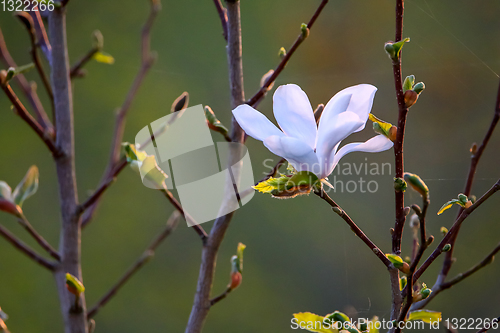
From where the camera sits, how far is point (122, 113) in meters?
0.62

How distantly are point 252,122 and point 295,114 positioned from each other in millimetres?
28

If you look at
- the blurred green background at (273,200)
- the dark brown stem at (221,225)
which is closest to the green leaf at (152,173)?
the dark brown stem at (221,225)

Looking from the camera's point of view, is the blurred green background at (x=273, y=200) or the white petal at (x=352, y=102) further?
the blurred green background at (x=273, y=200)

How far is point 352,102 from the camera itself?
0.26 metres

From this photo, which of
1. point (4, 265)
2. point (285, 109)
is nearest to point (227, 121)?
point (4, 265)

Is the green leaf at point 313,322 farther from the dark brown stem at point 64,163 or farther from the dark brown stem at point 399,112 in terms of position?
the dark brown stem at point 64,163

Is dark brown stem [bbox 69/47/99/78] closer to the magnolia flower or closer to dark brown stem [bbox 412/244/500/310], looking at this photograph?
the magnolia flower

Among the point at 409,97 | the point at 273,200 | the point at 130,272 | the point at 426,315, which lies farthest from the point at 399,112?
the point at 273,200

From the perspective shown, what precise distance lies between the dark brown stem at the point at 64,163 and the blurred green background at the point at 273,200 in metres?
0.84

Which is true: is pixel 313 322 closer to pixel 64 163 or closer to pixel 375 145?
pixel 375 145

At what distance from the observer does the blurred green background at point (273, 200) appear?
1.32 metres

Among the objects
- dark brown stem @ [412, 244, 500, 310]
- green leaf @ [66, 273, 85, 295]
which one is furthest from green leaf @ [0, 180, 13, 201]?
dark brown stem @ [412, 244, 500, 310]

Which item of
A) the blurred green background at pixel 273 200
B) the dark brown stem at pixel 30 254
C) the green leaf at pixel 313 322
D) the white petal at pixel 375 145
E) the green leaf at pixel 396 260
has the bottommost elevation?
the blurred green background at pixel 273 200

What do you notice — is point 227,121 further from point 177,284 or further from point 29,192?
point 29,192
